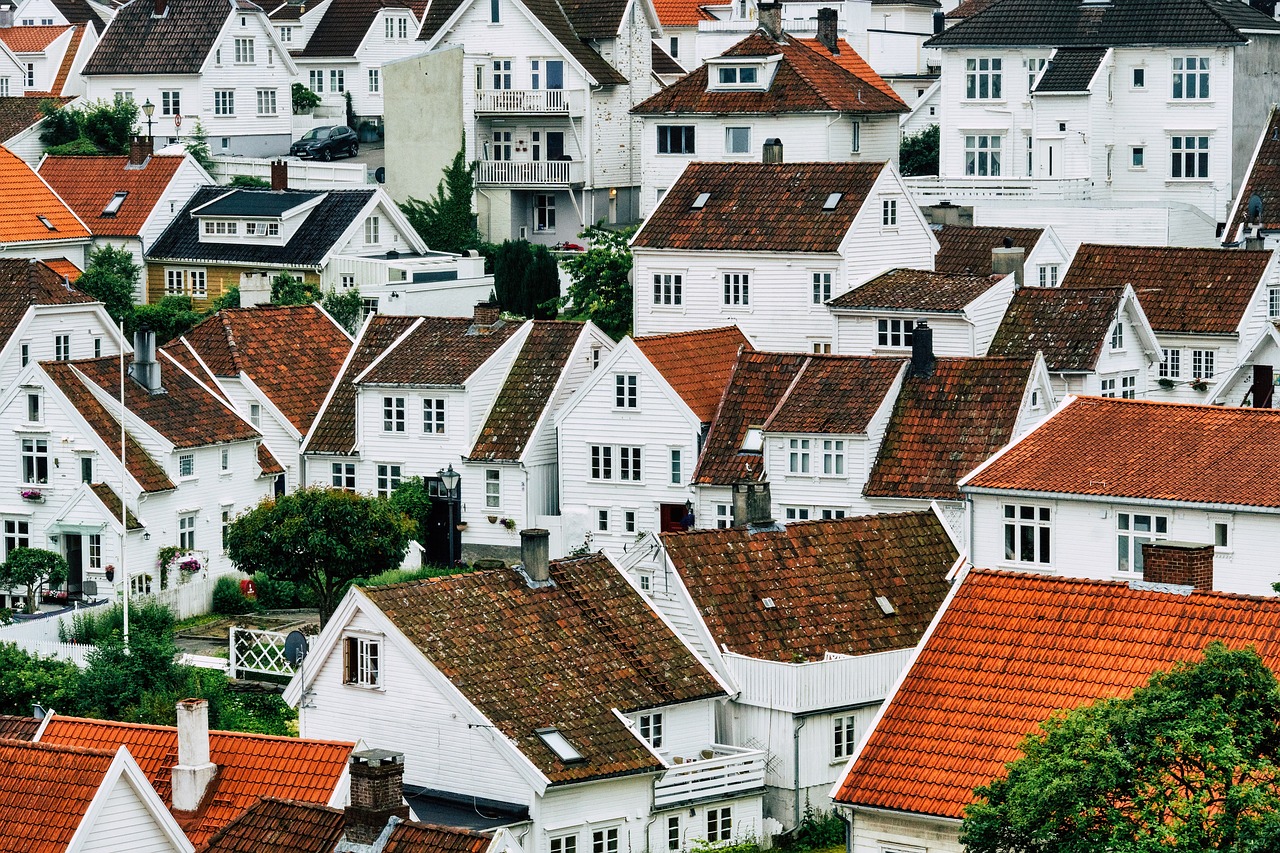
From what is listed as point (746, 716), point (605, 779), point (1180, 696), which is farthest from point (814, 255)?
point (1180, 696)

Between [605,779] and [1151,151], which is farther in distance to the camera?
[1151,151]

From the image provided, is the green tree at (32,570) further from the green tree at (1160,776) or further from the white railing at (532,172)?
the green tree at (1160,776)

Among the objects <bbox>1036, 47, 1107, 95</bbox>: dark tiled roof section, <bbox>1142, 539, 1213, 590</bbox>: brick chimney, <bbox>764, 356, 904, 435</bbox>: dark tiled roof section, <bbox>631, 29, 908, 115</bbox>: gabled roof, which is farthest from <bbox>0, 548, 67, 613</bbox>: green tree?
<bbox>1036, 47, 1107, 95</bbox>: dark tiled roof section

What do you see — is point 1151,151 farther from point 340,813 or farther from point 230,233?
point 340,813

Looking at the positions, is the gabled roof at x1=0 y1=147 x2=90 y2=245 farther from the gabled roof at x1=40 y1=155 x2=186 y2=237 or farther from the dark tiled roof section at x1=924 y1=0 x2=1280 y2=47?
the dark tiled roof section at x1=924 y1=0 x2=1280 y2=47

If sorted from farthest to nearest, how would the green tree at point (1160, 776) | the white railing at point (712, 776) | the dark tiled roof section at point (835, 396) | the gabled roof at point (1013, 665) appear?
the dark tiled roof section at point (835, 396) < the white railing at point (712, 776) < the gabled roof at point (1013, 665) < the green tree at point (1160, 776)

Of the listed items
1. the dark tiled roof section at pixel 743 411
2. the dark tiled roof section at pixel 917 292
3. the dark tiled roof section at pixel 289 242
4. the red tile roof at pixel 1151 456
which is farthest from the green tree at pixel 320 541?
the dark tiled roof section at pixel 289 242
